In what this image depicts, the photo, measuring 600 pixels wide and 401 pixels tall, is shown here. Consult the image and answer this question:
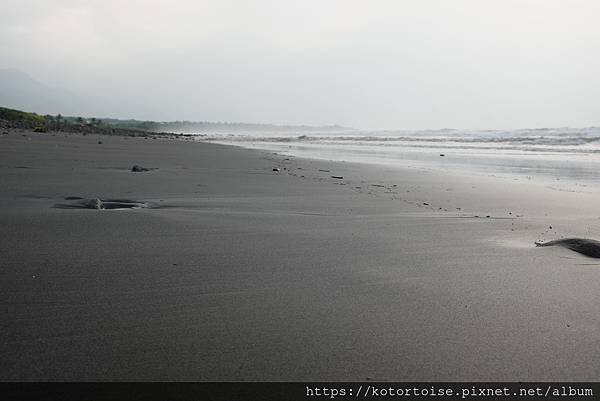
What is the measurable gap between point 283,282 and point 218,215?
1.85 m

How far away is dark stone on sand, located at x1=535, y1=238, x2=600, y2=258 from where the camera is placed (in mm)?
3062

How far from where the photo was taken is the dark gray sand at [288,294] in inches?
61.7

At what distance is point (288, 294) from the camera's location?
7.22 ft

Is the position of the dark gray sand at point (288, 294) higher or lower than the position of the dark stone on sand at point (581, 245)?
lower

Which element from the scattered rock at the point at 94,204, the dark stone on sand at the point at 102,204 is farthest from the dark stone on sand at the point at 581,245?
the scattered rock at the point at 94,204

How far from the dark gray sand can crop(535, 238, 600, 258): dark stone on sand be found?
8 centimetres

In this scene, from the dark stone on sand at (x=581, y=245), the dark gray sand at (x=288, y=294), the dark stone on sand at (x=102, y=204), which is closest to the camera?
the dark gray sand at (x=288, y=294)

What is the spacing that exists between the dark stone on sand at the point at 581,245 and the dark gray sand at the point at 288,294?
8 cm

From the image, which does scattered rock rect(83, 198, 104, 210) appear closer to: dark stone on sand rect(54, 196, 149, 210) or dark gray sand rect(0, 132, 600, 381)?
dark stone on sand rect(54, 196, 149, 210)

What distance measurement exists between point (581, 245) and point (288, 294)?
2.12 meters

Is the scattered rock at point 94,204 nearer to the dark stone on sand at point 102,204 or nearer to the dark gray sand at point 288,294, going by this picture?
the dark stone on sand at point 102,204

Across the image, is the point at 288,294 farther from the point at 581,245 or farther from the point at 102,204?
the point at 102,204

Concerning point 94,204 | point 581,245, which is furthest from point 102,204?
point 581,245

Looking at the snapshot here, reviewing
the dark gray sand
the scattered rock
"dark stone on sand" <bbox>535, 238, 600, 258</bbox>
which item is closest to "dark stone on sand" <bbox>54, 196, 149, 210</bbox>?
the scattered rock
